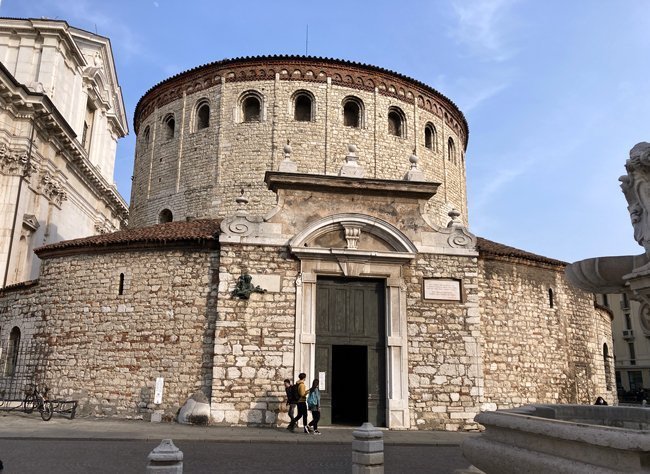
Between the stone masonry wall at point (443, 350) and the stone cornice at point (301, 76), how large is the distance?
400 inches

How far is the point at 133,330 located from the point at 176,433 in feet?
13.0

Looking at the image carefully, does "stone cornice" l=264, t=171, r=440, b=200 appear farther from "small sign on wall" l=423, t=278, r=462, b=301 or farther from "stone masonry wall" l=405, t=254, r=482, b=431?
"small sign on wall" l=423, t=278, r=462, b=301

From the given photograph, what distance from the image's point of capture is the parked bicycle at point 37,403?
42.9ft

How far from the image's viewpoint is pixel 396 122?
888 inches

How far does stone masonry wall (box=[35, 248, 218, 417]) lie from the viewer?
13758 millimetres

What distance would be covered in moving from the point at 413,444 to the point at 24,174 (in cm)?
2164

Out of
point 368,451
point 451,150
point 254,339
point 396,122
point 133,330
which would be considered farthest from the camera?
point 451,150

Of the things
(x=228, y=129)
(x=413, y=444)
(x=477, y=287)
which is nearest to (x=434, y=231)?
(x=477, y=287)

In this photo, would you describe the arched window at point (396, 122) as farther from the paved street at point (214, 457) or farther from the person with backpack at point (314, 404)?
the paved street at point (214, 457)

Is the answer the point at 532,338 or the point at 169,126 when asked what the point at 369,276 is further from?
the point at 169,126

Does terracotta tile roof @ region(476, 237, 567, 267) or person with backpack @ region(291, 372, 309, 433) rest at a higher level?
terracotta tile roof @ region(476, 237, 567, 267)

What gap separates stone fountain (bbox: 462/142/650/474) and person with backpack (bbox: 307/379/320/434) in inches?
249

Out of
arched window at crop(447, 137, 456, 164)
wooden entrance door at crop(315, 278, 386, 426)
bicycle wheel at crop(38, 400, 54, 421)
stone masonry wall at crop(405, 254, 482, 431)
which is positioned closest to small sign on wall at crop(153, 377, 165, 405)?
bicycle wheel at crop(38, 400, 54, 421)

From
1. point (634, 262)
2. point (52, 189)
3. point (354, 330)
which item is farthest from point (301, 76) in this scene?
point (634, 262)
